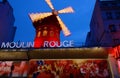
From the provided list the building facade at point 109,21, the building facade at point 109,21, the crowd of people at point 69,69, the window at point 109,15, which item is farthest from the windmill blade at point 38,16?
the window at point 109,15

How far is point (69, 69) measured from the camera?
1827cm

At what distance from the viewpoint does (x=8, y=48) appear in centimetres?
1889

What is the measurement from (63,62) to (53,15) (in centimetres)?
749

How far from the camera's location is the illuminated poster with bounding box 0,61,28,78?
18.4 m

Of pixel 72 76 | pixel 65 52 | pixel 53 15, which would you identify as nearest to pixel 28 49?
pixel 65 52

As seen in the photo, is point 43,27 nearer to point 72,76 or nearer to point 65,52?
point 65,52

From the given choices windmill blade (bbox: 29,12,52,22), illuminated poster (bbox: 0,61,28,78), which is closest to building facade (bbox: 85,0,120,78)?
windmill blade (bbox: 29,12,52,22)

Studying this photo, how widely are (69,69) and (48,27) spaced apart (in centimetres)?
697

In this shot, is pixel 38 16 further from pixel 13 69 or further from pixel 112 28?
pixel 112 28

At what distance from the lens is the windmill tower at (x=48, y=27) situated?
2295 centimetres

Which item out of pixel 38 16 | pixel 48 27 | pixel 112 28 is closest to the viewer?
pixel 48 27

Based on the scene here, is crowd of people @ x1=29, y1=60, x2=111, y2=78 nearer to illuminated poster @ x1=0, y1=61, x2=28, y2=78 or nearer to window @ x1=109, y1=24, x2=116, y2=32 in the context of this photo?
illuminated poster @ x1=0, y1=61, x2=28, y2=78

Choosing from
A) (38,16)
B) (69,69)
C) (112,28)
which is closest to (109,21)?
(112,28)

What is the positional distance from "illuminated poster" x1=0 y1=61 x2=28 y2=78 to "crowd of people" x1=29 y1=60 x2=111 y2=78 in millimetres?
684
